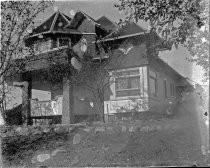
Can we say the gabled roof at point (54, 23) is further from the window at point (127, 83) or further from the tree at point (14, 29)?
the window at point (127, 83)

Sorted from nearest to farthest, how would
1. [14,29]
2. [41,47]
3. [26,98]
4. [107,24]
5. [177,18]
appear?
[177,18], [14,29], [107,24], [41,47], [26,98]

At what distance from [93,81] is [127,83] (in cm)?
115

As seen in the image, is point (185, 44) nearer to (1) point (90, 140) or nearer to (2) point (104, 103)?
(2) point (104, 103)

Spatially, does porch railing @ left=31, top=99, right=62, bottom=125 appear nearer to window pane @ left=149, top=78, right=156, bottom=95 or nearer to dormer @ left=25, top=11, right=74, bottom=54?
dormer @ left=25, top=11, right=74, bottom=54

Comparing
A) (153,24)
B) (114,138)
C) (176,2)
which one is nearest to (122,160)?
(114,138)

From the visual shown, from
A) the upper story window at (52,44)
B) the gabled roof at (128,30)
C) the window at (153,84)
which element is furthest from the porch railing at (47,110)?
the window at (153,84)

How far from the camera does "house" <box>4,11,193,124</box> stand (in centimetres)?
1002

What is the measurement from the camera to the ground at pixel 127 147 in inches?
325

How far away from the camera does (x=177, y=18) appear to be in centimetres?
795

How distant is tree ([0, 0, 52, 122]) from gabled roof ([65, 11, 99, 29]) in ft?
3.35

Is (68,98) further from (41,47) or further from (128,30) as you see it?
(128,30)

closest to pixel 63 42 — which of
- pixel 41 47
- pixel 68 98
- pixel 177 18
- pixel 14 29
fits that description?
pixel 41 47

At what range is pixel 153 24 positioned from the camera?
7.98 metres

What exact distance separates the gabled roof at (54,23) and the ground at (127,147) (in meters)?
3.77
